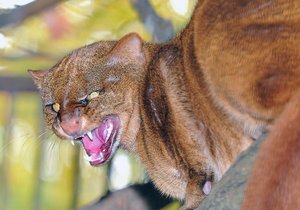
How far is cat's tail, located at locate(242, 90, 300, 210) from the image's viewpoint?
5.30ft

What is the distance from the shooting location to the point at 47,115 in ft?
7.83

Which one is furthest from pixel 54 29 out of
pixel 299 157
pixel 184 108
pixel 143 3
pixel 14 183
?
pixel 299 157

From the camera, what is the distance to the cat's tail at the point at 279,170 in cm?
162

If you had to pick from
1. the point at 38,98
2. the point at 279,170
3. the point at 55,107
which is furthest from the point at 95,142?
the point at 38,98

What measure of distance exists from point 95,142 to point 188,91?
36cm

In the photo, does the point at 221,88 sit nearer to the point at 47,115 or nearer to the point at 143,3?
the point at 47,115

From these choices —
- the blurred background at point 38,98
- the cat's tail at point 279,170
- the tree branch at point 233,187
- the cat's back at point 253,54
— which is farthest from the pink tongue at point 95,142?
the blurred background at point 38,98

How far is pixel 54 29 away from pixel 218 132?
1754 mm

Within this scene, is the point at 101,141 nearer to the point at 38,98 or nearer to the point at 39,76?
the point at 39,76

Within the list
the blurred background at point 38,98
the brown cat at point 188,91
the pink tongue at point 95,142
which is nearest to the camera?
the brown cat at point 188,91

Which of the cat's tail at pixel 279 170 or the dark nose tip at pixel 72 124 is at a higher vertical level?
the dark nose tip at pixel 72 124

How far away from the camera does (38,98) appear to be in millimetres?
3631

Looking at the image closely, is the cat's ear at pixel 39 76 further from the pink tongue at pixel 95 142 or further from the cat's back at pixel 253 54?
the cat's back at pixel 253 54

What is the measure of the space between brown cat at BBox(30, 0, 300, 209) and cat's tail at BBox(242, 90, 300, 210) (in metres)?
0.22
